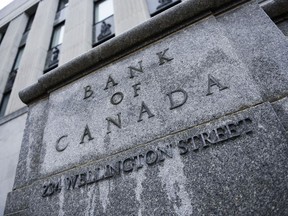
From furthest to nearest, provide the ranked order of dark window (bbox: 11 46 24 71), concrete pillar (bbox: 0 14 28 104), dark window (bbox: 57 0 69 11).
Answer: dark window (bbox: 57 0 69 11) → dark window (bbox: 11 46 24 71) → concrete pillar (bbox: 0 14 28 104)

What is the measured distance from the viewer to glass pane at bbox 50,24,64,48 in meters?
10.8

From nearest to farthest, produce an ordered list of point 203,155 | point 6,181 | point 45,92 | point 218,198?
point 218,198 < point 203,155 < point 45,92 < point 6,181

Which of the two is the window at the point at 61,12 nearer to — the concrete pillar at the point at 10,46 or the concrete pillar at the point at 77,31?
the concrete pillar at the point at 77,31

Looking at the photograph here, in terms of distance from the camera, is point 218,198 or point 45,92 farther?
point 45,92

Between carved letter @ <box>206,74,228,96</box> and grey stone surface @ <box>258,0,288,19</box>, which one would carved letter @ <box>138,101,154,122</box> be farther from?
grey stone surface @ <box>258,0,288,19</box>

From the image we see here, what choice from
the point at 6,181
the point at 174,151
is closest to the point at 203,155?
the point at 174,151

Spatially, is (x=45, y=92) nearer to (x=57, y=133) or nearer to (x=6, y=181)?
(x=57, y=133)

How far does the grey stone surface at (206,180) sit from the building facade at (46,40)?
150 inches

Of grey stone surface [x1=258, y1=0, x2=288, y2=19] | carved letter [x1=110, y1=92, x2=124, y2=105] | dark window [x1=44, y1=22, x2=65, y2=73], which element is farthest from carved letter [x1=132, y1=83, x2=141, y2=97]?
dark window [x1=44, y1=22, x2=65, y2=73]

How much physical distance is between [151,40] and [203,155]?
7.31 feet

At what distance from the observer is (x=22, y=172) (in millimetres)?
3939

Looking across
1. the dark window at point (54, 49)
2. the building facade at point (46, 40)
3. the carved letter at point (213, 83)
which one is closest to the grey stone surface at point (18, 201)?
the building facade at point (46, 40)

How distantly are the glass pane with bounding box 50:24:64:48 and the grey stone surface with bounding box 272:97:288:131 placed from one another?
33.1ft

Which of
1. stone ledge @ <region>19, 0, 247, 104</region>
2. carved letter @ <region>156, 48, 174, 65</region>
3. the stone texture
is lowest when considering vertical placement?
the stone texture
